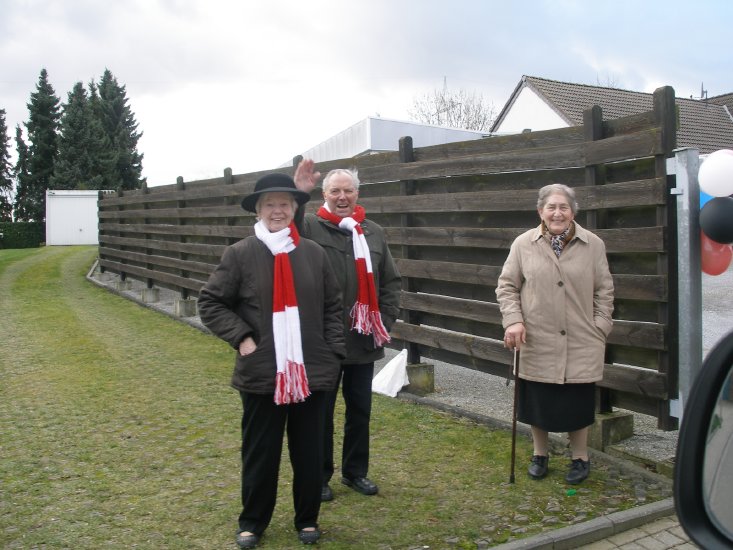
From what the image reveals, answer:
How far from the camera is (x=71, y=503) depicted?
429cm

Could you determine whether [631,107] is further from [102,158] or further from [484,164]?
[102,158]

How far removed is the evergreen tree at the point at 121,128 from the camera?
186 feet

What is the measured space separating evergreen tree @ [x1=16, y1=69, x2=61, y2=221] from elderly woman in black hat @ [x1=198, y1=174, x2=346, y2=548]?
5383 cm

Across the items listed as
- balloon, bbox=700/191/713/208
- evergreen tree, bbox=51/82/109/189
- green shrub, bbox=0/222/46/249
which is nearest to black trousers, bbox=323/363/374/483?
balloon, bbox=700/191/713/208

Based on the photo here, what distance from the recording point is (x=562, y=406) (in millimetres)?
4445

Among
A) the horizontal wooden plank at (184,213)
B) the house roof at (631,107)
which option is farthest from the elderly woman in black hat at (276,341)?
the house roof at (631,107)

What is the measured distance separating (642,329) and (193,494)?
9.90 feet

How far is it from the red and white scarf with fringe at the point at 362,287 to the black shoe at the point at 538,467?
1221mm

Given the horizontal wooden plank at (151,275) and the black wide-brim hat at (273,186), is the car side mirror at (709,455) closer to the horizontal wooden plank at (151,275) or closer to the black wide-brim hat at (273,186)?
the black wide-brim hat at (273,186)

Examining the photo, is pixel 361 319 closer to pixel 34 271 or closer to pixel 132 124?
pixel 34 271

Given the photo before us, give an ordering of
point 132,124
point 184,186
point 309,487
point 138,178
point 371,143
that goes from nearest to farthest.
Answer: point 309,487
point 184,186
point 371,143
point 138,178
point 132,124

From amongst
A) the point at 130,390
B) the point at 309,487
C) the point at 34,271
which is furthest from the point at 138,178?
the point at 309,487

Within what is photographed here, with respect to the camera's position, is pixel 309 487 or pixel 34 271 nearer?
pixel 309 487

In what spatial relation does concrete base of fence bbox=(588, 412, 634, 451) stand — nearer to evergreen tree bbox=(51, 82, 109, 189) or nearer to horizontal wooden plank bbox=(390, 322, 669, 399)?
horizontal wooden plank bbox=(390, 322, 669, 399)
